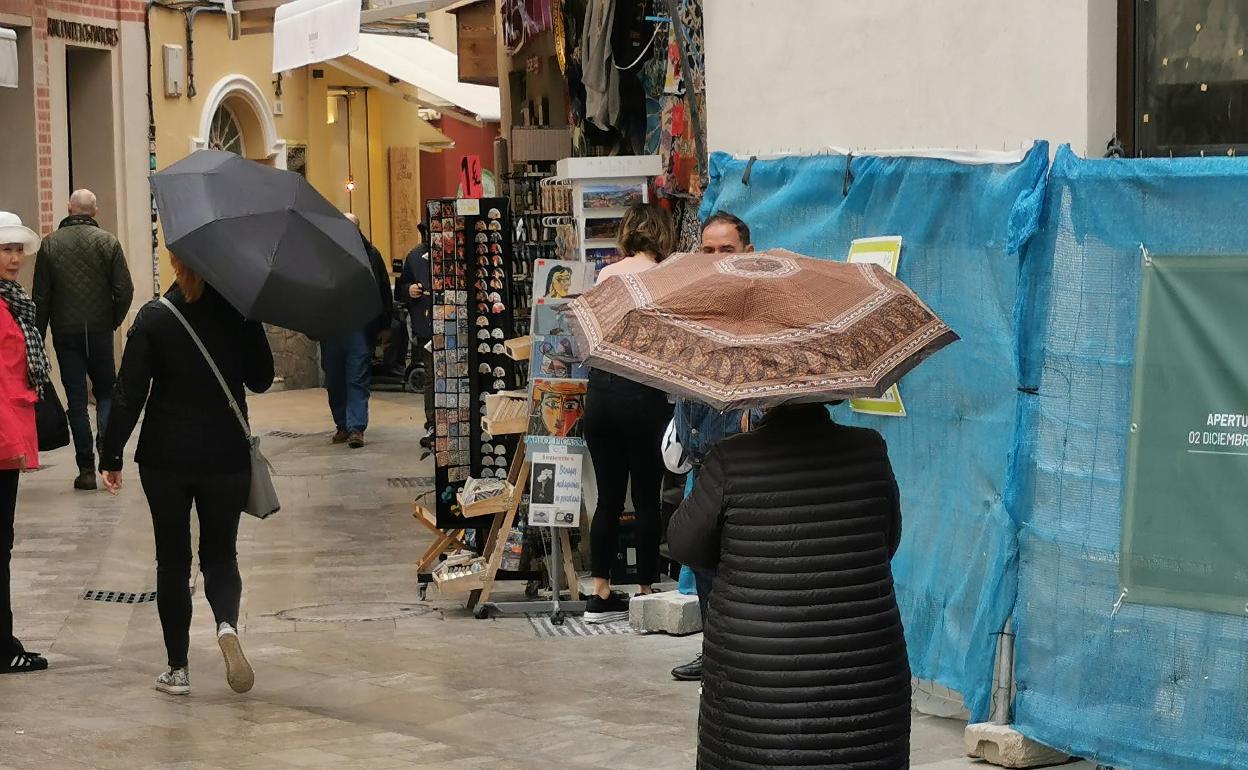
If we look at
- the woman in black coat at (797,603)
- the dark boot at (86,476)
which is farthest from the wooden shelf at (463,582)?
the dark boot at (86,476)

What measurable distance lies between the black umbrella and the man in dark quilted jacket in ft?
22.1

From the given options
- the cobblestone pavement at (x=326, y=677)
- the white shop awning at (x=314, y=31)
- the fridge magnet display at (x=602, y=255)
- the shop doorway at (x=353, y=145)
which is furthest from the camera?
the shop doorway at (x=353, y=145)

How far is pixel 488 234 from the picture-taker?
9703 mm

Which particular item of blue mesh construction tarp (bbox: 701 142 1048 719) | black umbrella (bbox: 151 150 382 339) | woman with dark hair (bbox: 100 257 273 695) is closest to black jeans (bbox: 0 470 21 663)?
woman with dark hair (bbox: 100 257 273 695)

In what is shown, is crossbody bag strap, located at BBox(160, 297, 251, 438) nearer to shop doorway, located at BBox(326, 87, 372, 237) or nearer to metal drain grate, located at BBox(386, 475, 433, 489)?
metal drain grate, located at BBox(386, 475, 433, 489)

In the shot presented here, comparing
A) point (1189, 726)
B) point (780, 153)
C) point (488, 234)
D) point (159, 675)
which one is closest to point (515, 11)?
point (488, 234)

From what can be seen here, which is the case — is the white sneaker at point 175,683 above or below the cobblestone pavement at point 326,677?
above

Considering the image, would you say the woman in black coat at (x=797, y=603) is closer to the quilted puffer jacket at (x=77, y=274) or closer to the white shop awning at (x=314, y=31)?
the white shop awning at (x=314, y=31)

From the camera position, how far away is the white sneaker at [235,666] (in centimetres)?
742

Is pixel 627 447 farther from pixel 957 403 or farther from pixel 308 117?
pixel 308 117

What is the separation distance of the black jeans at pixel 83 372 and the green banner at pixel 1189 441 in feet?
31.4

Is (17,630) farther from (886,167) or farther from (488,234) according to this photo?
(886,167)

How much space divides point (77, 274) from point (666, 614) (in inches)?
276

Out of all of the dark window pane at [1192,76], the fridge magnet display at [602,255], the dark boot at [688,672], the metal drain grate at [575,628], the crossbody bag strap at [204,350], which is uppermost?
the dark window pane at [1192,76]
